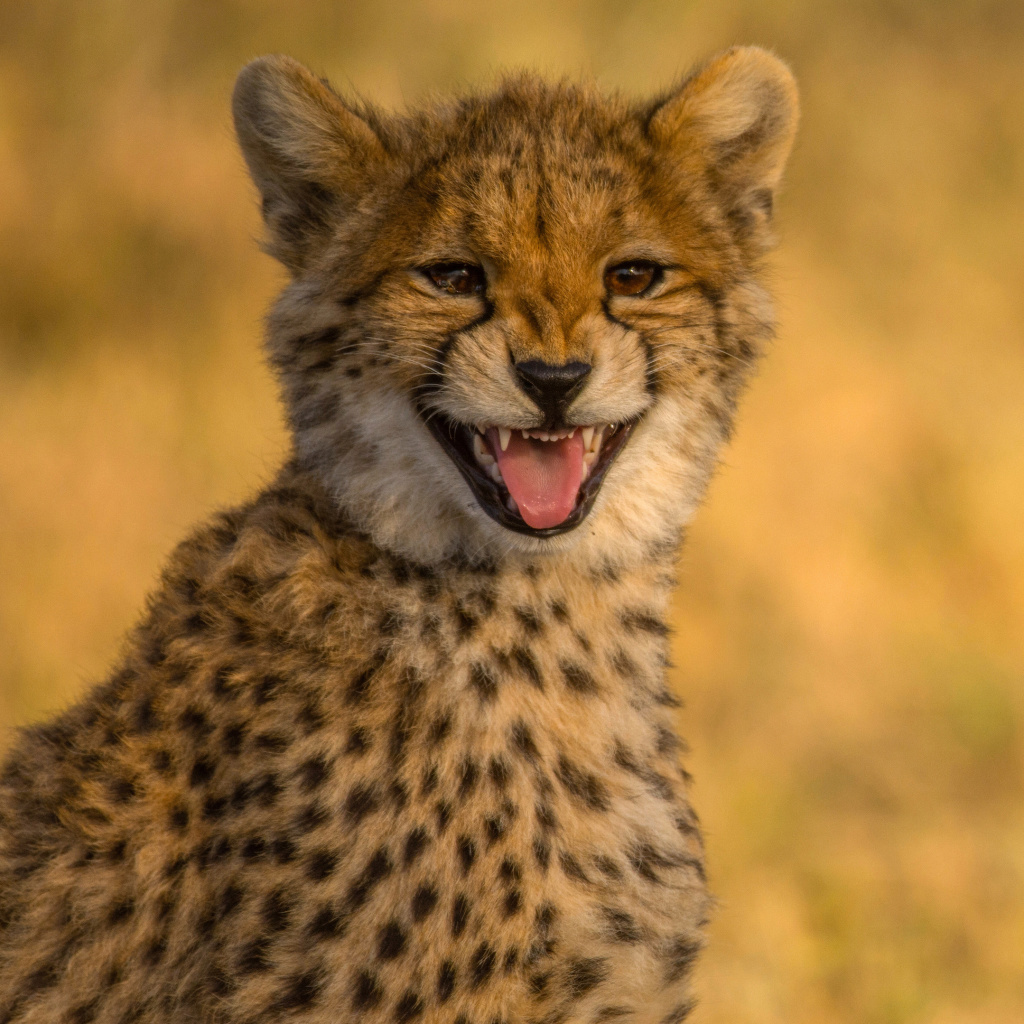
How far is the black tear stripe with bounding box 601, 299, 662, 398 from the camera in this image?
218 cm

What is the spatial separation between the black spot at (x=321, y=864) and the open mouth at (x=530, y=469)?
1.65 ft

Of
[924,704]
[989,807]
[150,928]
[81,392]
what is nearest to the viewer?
[150,928]

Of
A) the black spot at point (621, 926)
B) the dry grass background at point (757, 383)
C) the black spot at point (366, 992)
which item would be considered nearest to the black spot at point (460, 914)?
the black spot at point (366, 992)

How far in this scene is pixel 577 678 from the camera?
7.38 feet

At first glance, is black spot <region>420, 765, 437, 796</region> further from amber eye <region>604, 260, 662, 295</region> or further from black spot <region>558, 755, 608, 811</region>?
amber eye <region>604, 260, 662, 295</region>

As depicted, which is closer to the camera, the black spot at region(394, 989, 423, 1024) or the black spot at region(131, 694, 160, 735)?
the black spot at region(394, 989, 423, 1024)

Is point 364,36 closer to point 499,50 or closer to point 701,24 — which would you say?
point 499,50

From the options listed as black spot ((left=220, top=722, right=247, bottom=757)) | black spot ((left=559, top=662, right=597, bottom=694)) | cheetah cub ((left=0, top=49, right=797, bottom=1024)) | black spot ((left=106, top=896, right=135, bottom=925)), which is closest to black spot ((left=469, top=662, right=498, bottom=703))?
cheetah cub ((left=0, top=49, right=797, bottom=1024))

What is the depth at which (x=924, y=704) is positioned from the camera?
475 cm

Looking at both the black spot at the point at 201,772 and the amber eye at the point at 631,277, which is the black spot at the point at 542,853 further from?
the amber eye at the point at 631,277

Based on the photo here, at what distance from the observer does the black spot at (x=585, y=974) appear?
2098 mm

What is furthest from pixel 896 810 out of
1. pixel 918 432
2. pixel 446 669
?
pixel 446 669

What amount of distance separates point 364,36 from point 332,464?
148 inches

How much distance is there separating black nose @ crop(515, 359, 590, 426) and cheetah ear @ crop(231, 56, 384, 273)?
1.50 ft
